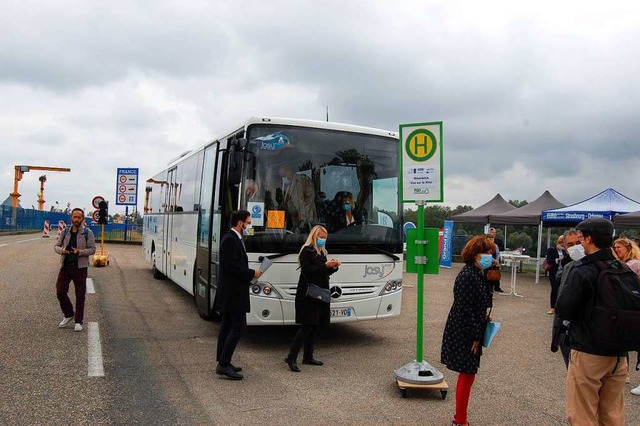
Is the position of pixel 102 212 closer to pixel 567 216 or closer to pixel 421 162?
pixel 421 162

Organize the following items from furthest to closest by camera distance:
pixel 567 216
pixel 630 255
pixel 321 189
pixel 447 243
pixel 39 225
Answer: pixel 39 225
pixel 447 243
pixel 567 216
pixel 321 189
pixel 630 255

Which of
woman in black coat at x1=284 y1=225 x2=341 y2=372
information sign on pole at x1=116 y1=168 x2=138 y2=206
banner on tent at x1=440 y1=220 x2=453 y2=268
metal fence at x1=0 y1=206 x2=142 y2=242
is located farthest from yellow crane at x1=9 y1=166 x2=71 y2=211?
woman in black coat at x1=284 y1=225 x2=341 y2=372

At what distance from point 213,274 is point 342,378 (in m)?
2.96

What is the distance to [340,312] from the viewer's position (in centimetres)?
755

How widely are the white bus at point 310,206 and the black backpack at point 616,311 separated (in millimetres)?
4243

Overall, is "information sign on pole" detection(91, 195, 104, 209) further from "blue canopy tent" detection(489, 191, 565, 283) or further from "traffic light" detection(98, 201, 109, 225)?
"blue canopy tent" detection(489, 191, 565, 283)

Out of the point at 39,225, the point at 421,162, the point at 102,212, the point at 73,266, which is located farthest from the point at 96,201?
the point at 39,225

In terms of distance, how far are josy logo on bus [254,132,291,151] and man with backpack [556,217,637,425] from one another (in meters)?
4.53

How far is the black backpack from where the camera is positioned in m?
3.49

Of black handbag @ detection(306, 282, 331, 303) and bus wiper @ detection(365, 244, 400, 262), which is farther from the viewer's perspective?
bus wiper @ detection(365, 244, 400, 262)

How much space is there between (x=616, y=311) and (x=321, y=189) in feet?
15.2

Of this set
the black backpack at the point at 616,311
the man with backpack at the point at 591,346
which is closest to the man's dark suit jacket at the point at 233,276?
the man with backpack at the point at 591,346

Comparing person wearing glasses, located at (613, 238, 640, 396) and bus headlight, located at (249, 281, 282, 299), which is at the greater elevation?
person wearing glasses, located at (613, 238, 640, 396)

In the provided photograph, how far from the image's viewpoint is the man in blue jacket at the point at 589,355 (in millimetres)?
3654
